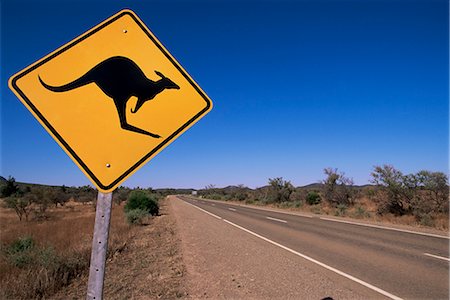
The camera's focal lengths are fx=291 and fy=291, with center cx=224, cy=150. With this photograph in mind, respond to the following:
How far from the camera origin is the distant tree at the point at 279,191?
151 feet

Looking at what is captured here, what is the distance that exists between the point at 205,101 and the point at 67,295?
5.42m

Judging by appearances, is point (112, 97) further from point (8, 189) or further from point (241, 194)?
point (241, 194)

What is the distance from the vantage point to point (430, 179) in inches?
795

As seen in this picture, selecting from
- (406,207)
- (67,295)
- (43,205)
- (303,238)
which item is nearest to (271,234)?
(303,238)

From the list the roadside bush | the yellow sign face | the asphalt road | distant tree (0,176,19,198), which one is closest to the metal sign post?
the yellow sign face

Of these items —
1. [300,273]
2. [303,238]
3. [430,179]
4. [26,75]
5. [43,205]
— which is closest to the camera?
[26,75]

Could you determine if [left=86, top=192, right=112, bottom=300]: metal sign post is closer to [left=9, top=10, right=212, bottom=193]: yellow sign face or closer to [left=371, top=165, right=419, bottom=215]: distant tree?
[left=9, top=10, right=212, bottom=193]: yellow sign face

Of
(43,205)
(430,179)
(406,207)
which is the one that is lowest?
(43,205)

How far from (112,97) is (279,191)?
152 ft

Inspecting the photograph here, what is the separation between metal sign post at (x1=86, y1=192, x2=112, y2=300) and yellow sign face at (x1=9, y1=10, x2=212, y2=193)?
0.41 feet

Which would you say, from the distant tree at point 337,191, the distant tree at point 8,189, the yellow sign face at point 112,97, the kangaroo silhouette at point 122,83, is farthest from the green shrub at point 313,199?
the distant tree at point 8,189

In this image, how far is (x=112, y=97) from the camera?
5.47 ft

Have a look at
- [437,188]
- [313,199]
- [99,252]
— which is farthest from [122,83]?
[313,199]

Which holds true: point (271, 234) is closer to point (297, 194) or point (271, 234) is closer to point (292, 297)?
point (292, 297)
